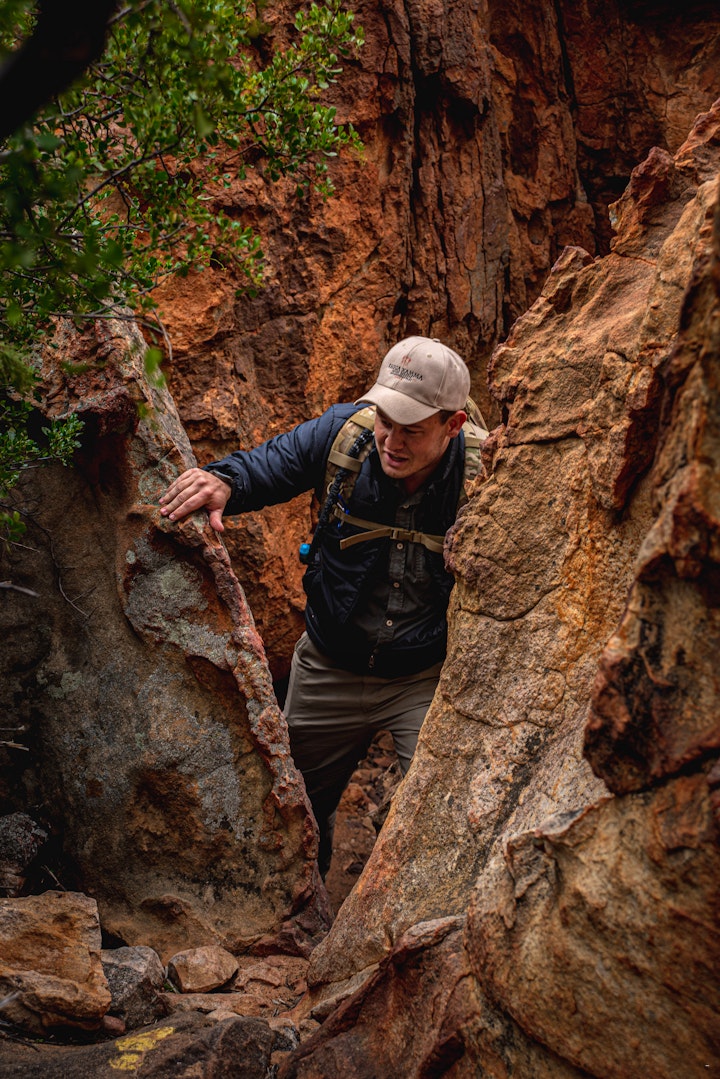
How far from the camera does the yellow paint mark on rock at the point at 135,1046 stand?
2.77 meters

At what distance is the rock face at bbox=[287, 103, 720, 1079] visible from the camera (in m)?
1.94

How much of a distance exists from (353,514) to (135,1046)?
7.46 feet

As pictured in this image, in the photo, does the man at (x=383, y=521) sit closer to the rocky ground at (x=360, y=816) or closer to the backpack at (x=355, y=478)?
the backpack at (x=355, y=478)

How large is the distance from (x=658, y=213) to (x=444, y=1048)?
9.28 feet

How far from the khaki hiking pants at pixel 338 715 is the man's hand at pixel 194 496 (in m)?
0.94

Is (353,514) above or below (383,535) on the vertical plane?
above

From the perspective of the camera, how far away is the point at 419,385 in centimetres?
386

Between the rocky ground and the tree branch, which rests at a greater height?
the tree branch

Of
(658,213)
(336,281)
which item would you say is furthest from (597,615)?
(336,281)

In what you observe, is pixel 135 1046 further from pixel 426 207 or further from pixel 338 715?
pixel 426 207

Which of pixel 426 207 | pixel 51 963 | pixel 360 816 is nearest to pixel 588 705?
pixel 51 963

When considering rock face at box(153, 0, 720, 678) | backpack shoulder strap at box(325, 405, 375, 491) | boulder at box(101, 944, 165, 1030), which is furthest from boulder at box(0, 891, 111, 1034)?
rock face at box(153, 0, 720, 678)

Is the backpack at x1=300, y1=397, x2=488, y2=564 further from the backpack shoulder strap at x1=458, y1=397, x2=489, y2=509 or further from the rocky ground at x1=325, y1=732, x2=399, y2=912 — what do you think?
the rocky ground at x1=325, y1=732, x2=399, y2=912

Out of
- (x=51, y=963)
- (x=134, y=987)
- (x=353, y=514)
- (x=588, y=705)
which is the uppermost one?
(x=353, y=514)
